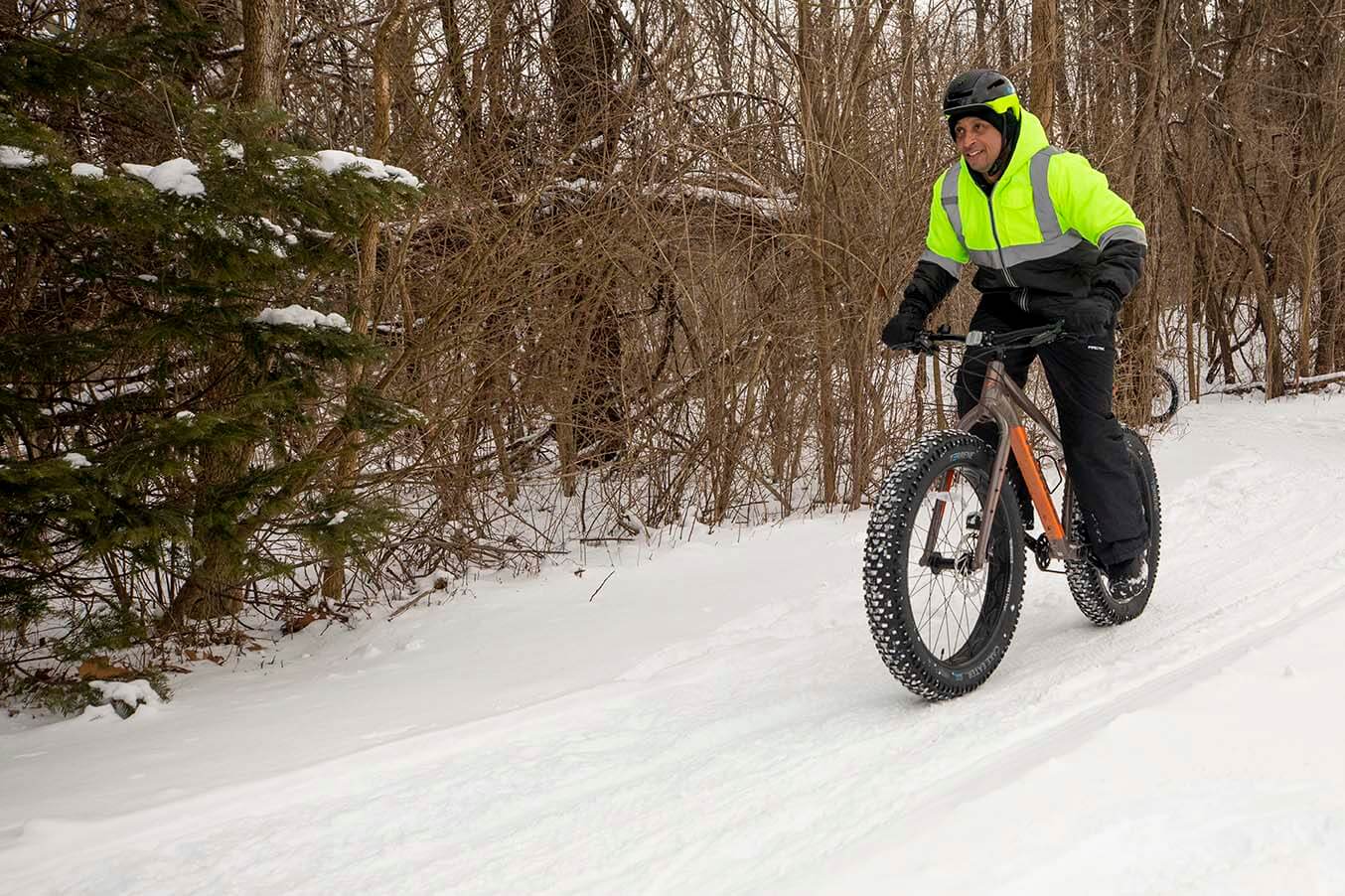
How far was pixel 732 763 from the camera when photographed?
3.47 meters

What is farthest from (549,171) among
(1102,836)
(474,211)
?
(1102,836)

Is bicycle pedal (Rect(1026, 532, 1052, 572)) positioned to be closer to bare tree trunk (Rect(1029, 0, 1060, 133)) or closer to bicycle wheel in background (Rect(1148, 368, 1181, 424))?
bare tree trunk (Rect(1029, 0, 1060, 133))

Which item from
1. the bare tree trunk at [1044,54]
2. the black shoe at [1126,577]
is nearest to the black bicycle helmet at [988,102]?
the black shoe at [1126,577]

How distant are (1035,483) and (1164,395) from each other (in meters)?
8.82

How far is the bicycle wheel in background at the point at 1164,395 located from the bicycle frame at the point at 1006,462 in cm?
754

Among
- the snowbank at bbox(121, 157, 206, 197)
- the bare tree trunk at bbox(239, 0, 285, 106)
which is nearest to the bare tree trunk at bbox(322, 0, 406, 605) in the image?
the bare tree trunk at bbox(239, 0, 285, 106)

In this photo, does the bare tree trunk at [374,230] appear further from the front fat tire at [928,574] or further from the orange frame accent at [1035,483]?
the orange frame accent at [1035,483]

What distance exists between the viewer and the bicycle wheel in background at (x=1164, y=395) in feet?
36.7

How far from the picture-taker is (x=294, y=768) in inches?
143

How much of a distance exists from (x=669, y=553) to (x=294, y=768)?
3.55 metres

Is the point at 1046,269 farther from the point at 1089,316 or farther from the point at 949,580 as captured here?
the point at 949,580

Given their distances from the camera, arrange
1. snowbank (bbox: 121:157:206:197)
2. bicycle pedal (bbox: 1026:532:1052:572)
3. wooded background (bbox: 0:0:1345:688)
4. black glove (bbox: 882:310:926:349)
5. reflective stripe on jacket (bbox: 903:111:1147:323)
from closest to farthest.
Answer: snowbank (bbox: 121:157:206:197) < reflective stripe on jacket (bbox: 903:111:1147:323) < black glove (bbox: 882:310:926:349) < bicycle pedal (bbox: 1026:532:1052:572) < wooded background (bbox: 0:0:1345:688)

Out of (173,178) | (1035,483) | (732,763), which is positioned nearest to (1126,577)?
(1035,483)

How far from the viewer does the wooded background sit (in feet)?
20.3
